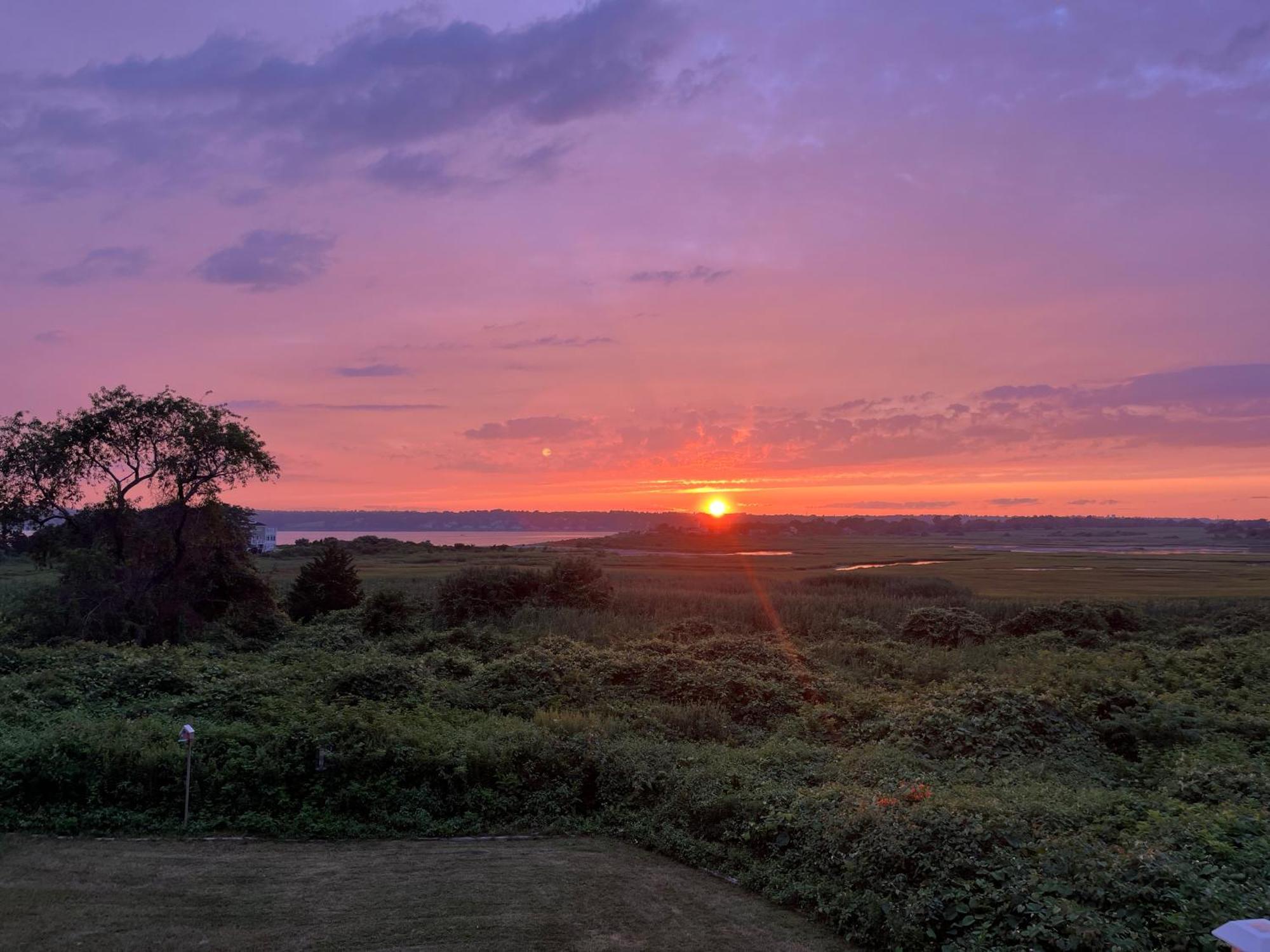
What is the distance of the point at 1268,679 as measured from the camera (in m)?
20.2

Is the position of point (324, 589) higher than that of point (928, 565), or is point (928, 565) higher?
point (324, 589)

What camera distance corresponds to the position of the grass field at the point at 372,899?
780cm

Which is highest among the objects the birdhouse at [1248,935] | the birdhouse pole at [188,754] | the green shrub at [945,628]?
the birdhouse at [1248,935]

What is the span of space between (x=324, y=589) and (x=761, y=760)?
27356mm

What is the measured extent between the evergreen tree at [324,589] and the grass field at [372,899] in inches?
1016

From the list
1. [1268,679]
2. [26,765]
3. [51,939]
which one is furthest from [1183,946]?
[1268,679]

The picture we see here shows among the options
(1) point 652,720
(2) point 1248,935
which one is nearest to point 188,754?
(1) point 652,720

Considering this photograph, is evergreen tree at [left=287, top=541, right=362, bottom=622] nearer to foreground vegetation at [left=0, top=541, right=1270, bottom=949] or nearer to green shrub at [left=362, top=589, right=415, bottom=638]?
green shrub at [left=362, top=589, right=415, bottom=638]

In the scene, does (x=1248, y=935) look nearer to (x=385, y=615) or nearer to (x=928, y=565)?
(x=385, y=615)

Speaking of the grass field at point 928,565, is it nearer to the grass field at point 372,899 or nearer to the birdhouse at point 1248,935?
the grass field at point 372,899

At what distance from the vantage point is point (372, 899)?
8648 millimetres

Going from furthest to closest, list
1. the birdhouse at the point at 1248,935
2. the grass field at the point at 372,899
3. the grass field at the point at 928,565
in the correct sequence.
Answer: the grass field at the point at 928,565
the grass field at the point at 372,899
the birdhouse at the point at 1248,935

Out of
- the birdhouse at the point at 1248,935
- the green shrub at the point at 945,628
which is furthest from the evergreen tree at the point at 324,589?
the birdhouse at the point at 1248,935

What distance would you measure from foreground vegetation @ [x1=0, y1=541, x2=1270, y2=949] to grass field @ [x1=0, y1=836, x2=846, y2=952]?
64 centimetres
